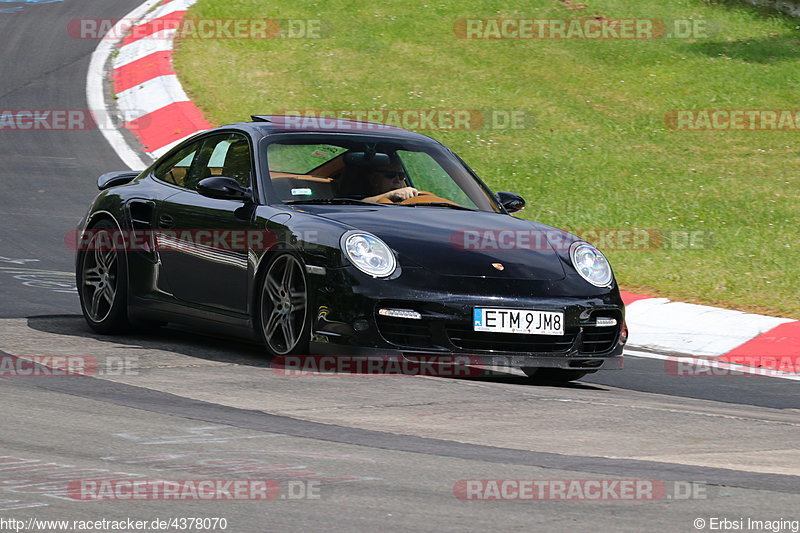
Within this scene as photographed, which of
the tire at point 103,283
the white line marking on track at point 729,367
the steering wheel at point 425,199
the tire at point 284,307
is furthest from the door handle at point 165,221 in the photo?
the white line marking on track at point 729,367

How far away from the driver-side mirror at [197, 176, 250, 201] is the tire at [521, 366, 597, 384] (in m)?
1.92

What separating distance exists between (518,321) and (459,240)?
578 mm

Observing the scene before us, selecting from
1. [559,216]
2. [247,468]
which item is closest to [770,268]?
[559,216]

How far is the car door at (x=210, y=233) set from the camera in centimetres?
774

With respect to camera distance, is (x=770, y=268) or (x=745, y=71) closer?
(x=770, y=268)

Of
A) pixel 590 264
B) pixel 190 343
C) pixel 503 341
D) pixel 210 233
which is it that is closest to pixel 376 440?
pixel 503 341

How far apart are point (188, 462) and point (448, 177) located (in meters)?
3.92

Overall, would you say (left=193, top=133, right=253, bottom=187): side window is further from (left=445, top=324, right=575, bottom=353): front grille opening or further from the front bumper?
(left=445, top=324, right=575, bottom=353): front grille opening

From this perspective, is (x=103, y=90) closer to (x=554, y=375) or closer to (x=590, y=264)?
(x=554, y=375)

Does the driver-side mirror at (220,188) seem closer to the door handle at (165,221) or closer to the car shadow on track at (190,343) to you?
the door handle at (165,221)

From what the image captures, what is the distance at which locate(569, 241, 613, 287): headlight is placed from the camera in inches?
294

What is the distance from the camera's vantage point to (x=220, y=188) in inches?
300

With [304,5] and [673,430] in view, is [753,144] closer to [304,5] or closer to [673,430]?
[304,5]

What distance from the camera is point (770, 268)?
11297 millimetres
